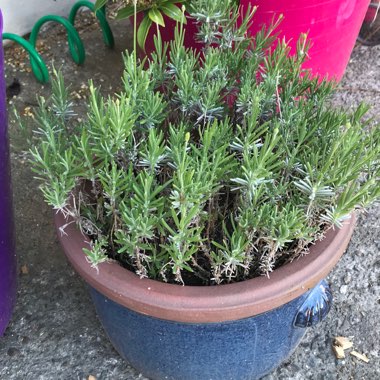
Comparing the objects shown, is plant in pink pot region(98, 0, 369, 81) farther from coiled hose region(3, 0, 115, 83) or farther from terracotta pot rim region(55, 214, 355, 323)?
terracotta pot rim region(55, 214, 355, 323)

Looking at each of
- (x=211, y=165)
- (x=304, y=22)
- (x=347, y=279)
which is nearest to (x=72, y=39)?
(x=304, y=22)

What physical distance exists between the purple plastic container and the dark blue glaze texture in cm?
30

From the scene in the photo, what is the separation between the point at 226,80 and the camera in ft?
4.58

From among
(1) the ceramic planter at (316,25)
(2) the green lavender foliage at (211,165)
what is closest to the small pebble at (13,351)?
(2) the green lavender foliage at (211,165)

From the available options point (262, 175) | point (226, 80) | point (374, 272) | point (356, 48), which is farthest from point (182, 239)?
point (356, 48)

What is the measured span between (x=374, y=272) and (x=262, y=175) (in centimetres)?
107

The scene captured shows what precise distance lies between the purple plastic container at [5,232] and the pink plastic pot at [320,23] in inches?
36.5

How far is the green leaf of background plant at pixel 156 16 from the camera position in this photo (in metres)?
1.83

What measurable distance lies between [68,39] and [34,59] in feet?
0.81

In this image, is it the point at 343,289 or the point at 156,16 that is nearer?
the point at 156,16

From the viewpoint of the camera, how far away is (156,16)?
185 cm

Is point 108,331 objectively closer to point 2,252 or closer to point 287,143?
point 2,252

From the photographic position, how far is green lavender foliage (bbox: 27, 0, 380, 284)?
114 cm

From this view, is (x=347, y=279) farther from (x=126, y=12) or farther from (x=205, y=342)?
(x=126, y=12)
